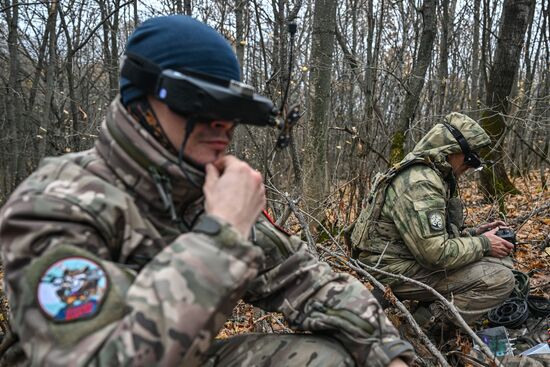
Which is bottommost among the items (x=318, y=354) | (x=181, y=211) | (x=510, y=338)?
(x=510, y=338)

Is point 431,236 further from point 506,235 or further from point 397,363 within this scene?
point 397,363

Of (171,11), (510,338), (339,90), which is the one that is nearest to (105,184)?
(510,338)

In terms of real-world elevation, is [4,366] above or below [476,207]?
above

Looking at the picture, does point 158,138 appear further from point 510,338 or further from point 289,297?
point 510,338

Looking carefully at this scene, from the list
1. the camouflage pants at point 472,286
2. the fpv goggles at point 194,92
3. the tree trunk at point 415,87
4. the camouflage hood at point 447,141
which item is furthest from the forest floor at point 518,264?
the fpv goggles at point 194,92

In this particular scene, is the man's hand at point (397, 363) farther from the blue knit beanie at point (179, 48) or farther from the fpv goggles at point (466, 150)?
the fpv goggles at point (466, 150)

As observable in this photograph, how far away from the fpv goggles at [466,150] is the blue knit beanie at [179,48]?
256 centimetres

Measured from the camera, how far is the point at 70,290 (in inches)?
45.6

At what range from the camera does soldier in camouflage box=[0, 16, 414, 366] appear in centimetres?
115

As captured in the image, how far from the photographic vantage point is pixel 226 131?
152 centimetres

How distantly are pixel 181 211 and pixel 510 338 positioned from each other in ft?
9.23

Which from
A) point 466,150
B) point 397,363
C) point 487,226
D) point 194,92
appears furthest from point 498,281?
point 194,92

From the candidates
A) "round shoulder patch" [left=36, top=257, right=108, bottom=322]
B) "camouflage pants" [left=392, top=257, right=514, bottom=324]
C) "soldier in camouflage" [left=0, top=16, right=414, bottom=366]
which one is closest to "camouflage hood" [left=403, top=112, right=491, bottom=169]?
"camouflage pants" [left=392, top=257, right=514, bottom=324]

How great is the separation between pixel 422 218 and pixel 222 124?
219 centimetres
